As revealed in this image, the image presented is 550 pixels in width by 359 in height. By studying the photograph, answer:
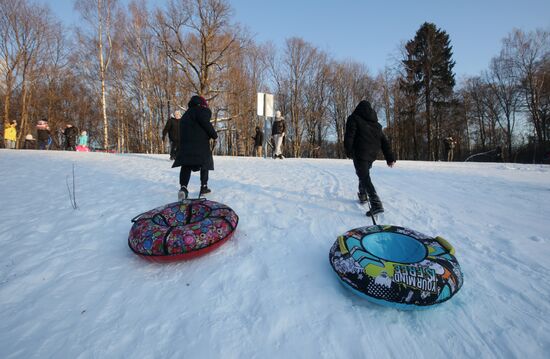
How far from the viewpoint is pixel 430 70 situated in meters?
24.3

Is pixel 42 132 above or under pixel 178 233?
above

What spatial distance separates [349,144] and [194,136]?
260 centimetres

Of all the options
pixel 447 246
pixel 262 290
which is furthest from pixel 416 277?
pixel 262 290

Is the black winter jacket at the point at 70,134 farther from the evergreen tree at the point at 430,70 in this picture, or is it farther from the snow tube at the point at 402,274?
the evergreen tree at the point at 430,70

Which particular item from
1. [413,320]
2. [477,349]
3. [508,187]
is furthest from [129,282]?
[508,187]

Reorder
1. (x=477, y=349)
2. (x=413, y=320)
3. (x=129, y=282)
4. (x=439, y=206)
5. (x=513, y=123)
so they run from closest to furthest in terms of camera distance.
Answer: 1. (x=477, y=349)
2. (x=413, y=320)
3. (x=129, y=282)
4. (x=439, y=206)
5. (x=513, y=123)

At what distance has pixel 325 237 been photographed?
340cm

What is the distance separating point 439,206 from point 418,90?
82.3ft

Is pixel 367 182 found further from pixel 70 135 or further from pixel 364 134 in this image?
pixel 70 135

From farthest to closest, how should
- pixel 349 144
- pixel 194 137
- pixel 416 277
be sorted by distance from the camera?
pixel 194 137
pixel 349 144
pixel 416 277

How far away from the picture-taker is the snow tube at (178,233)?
2.66m

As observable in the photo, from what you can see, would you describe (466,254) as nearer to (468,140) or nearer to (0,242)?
(0,242)

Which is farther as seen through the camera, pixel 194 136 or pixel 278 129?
pixel 278 129

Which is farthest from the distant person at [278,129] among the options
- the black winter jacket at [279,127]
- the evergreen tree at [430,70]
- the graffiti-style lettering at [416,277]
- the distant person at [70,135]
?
the evergreen tree at [430,70]
